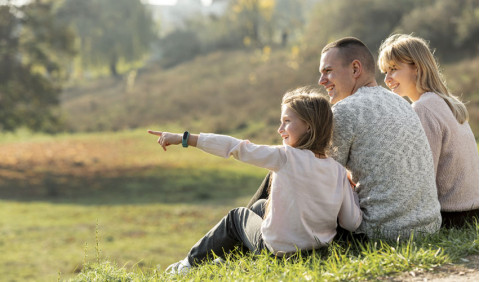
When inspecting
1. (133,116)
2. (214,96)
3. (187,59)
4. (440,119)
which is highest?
(187,59)

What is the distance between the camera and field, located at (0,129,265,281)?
12.5 metres

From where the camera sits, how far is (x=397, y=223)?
3.83 meters

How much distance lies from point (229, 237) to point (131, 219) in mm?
12034

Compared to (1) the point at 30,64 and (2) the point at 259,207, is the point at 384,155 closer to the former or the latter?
(2) the point at 259,207

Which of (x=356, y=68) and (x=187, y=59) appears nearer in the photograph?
(x=356, y=68)

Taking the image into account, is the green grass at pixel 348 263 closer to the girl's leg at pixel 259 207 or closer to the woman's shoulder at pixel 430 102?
the girl's leg at pixel 259 207

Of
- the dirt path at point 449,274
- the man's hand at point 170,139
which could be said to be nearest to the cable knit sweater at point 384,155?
the dirt path at point 449,274

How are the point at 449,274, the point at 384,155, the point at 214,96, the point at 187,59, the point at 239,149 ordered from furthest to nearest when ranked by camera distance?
the point at 187,59 → the point at 214,96 → the point at 384,155 → the point at 239,149 → the point at 449,274

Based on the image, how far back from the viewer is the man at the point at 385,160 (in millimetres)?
3717

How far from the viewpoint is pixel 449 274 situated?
3342 mm

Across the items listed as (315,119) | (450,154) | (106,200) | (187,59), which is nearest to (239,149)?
(315,119)

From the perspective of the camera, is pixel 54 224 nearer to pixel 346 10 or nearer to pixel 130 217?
pixel 130 217

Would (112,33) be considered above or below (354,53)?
above

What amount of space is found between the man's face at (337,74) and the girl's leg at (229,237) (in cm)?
103
